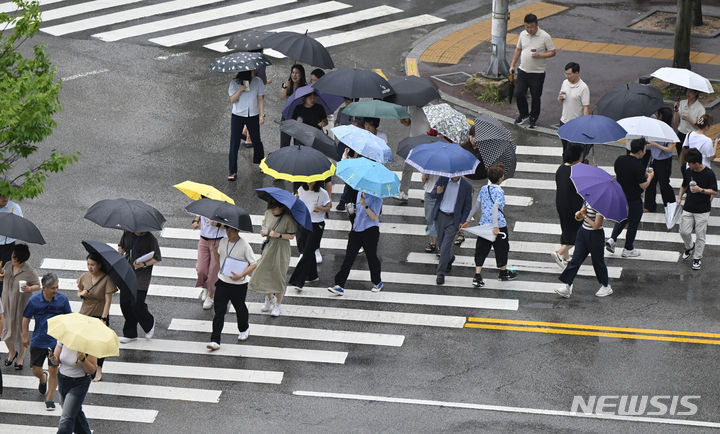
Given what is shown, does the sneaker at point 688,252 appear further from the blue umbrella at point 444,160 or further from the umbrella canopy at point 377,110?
the umbrella canopy at point 377,110

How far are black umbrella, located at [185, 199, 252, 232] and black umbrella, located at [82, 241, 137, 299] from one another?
1.15 meters

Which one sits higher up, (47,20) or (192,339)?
(47,20)

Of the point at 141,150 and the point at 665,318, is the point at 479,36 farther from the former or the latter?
the point at 665,318

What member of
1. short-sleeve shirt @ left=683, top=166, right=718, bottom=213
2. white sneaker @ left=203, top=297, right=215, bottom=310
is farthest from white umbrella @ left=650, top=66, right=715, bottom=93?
white sneaker @ left=203, top=297, right=215, bottom=310

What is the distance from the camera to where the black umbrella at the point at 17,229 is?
1279 centimetres

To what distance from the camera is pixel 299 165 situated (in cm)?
1452

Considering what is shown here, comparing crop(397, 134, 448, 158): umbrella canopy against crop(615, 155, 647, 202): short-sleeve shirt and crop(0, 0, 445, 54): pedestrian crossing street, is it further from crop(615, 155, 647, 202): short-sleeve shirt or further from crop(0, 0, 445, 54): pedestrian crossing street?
crop(0, 0, 445, 54): pedestrian crossing street

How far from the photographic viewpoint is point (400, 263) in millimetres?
16031

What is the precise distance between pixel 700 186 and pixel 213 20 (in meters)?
13.8

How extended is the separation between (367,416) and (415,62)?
40.8 ft

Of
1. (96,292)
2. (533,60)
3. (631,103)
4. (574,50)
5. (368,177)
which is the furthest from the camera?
(574,50)

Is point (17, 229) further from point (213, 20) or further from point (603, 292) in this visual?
point (213, 20)

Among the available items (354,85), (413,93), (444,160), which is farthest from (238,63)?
(444,160)

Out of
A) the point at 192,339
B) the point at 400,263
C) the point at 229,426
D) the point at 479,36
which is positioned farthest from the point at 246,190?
the point at 479,36
